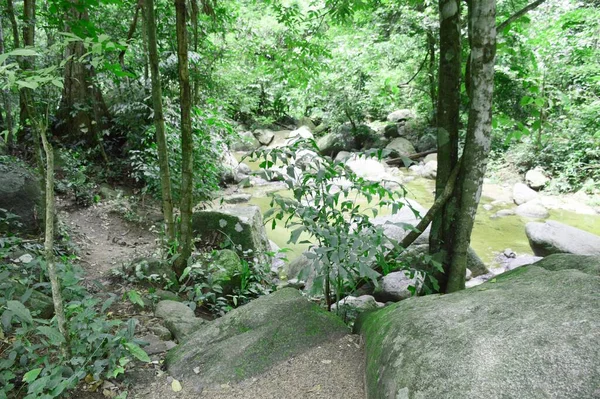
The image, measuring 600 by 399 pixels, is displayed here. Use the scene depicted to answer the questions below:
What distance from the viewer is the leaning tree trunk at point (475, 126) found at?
308 cm

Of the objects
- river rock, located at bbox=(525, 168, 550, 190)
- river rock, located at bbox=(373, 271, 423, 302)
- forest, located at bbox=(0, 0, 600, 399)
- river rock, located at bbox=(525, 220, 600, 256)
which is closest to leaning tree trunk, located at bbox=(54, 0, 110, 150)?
forest, located at bbox=(0, 0, 600, 399)

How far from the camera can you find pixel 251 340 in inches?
102

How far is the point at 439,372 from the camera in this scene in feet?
5.23

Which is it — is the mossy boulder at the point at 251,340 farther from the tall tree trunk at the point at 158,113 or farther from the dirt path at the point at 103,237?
the dirt path at the point at 103,237

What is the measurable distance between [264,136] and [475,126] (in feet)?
56.6

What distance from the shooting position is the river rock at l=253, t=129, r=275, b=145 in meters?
19.8

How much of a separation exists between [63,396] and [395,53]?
13.6 metres

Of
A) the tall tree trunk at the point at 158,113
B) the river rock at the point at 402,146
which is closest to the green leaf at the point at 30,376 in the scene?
the tall tree trunk at the point at 158,113

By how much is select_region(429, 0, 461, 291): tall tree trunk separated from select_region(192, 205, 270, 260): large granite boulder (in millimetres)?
2553

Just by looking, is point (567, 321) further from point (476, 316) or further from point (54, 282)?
point (54, 282)

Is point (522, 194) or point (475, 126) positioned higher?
point (475, 126)

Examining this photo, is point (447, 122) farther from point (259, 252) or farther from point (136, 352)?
point (136, 352)

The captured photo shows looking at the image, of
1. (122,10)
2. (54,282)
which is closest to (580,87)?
(122,10)

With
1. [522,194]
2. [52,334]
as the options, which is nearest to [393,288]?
[52,334]
